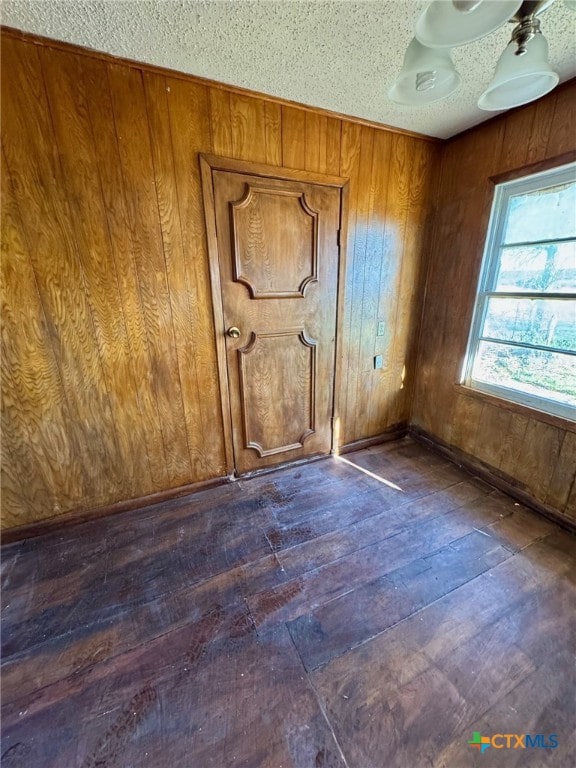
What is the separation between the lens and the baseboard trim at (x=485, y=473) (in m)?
1.70

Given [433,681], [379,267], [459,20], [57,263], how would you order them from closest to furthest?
[459,20], [433,681], [57,263], [379,267]

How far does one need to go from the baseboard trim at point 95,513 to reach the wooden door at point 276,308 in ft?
0.92

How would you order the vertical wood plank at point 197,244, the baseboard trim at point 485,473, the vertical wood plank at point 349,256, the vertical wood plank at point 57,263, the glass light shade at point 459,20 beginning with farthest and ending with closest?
the vertical wood plank at point 349,256
the baseboard trim at point 485,473
the vertical wood plank at point 197,244
the vertical wood plank at point 57,263
the glass light shade at point 459,20

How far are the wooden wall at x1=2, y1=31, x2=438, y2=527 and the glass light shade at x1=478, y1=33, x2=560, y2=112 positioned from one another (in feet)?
3.09

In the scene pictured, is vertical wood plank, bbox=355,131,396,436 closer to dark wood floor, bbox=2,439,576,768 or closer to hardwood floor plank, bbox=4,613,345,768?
dark wood floor, bbox=2,439,576,768

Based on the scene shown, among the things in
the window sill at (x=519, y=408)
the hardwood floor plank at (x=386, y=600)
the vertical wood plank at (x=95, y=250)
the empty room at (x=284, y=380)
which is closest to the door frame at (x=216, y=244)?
the empty room at (x=284, y=380)

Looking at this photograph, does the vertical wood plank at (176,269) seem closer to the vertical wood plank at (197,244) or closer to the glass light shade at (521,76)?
the vertical wood plank at (197,244)

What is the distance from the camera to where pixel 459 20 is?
76 cm

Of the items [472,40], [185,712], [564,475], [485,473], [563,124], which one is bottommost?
[185,712]

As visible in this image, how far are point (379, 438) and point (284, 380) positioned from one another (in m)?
1.05

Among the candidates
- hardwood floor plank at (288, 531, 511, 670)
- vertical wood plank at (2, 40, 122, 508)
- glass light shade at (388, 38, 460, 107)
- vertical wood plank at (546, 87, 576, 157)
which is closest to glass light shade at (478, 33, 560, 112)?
glass light shade at (388, 38, 460, 107)

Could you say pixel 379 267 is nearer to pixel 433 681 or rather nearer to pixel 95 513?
pixel 433 681

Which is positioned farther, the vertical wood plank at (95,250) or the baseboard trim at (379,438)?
the baseboard trim at (379,438)

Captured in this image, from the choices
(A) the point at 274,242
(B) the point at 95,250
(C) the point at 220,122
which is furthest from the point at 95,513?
(C) the point at 220,122
